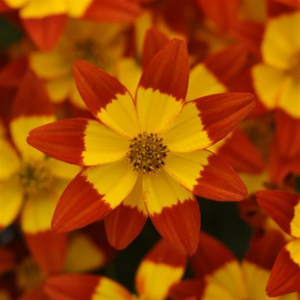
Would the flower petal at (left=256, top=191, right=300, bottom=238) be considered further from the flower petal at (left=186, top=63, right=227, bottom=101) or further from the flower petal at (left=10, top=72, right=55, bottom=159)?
the flower petal at (left=10, top=72, right=55, bottom=159)

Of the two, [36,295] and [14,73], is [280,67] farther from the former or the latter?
[36,295]

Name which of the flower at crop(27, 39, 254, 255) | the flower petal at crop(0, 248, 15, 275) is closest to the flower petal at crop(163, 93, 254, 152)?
the flower at crop(27, 39, 254, 255)

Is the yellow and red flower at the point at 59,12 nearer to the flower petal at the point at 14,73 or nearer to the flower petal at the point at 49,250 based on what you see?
the flower petal at the point at 14,73

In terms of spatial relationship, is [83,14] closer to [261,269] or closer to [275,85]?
[275,85]

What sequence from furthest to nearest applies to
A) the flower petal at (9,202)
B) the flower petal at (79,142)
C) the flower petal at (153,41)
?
the flower petal at (9,202)
the flower petal at (153,41)
the flower petal at (79,142)

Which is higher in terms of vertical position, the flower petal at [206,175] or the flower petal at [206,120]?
the flower petal at [206,120]

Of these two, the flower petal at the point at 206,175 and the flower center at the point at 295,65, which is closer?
the flower petal at the point at 206,175

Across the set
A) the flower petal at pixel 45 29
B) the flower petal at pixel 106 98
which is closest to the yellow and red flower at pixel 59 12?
the flower petal at pixel 45 29

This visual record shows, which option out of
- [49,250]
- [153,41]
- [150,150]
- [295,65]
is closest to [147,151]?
[150,150]
